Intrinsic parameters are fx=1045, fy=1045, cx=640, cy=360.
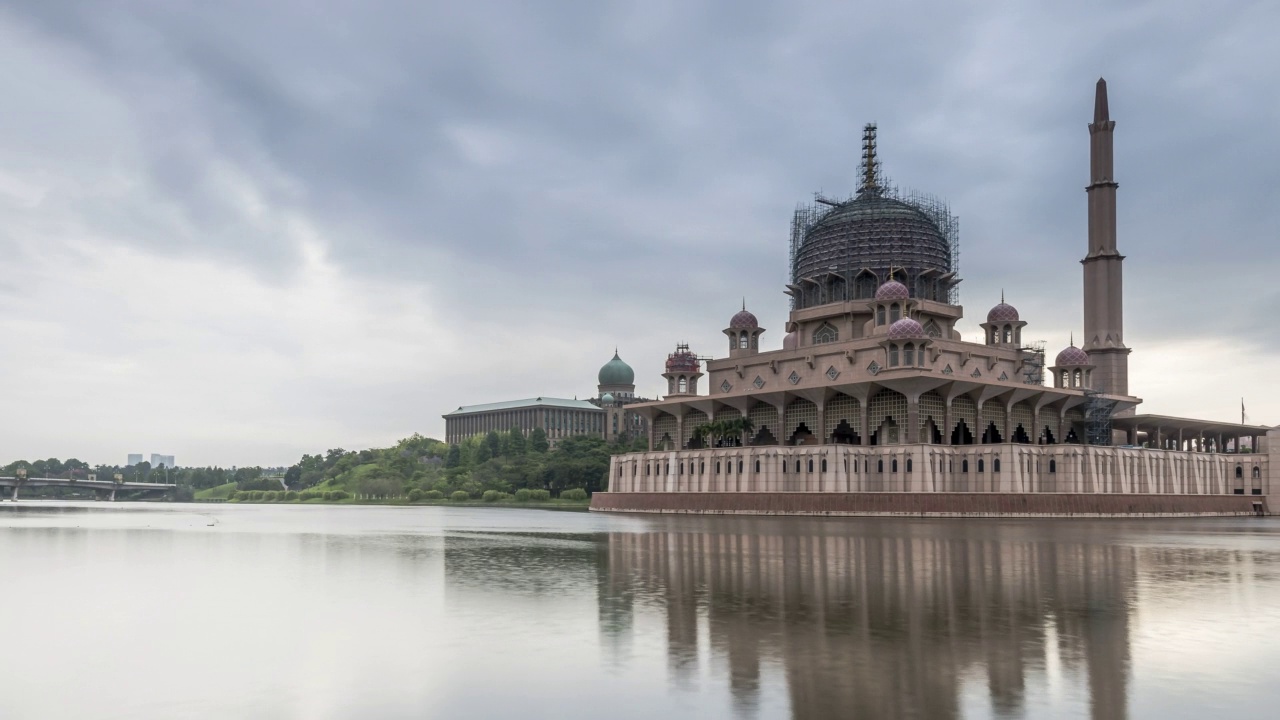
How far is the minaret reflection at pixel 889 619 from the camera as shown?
12039mm

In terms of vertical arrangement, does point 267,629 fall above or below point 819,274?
below

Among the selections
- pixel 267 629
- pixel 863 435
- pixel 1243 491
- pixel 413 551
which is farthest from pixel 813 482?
pixel 267 629

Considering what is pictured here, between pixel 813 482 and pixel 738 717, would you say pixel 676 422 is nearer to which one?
pixel 813 482

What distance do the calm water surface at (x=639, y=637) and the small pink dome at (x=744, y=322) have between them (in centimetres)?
7008

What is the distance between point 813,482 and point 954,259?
114 feet

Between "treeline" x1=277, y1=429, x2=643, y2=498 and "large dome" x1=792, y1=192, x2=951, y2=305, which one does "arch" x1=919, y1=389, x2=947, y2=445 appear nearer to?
"large dome" x1=792, y1=192, x2=951, y2=305

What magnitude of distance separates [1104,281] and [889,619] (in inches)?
3839

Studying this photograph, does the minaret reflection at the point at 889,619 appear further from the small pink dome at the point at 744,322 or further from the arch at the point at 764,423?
the small pink dome at the point at 744,322

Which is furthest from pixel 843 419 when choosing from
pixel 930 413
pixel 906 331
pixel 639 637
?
pixel 639 637

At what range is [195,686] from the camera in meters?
12.4

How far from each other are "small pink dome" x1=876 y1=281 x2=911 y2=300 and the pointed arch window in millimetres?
9782

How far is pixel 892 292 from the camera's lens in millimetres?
87500

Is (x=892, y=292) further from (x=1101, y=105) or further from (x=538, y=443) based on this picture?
(x=538, y=443)

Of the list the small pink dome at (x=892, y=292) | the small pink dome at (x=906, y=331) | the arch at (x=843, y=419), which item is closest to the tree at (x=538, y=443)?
the arch at (x=843, y=419)
